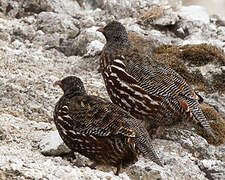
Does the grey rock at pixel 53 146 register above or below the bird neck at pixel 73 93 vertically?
below

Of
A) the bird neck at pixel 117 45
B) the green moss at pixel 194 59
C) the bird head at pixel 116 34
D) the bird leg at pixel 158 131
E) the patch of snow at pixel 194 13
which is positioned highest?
the bird head at pixel 116 34

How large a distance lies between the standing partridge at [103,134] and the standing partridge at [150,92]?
1461 mm

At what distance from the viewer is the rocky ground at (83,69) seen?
809cm

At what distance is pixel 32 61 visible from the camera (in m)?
12.2

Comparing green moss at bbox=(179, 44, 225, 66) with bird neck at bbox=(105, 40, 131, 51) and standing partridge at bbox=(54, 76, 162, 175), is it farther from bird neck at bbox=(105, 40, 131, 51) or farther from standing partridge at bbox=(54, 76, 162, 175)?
standing partridge at bbox=(54, 76, 162, 175)

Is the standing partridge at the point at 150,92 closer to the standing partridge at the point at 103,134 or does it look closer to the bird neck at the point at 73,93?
the bird neck at the point at 73,93

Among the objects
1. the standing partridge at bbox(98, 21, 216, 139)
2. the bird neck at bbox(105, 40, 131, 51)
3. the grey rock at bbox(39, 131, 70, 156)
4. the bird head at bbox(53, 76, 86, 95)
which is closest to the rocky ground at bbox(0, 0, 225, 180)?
the grey rock at bbox(39, 131, 70, 156)

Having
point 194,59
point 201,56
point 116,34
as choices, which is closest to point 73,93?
point 116,34

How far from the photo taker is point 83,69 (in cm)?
1262

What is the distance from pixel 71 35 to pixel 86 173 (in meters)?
7.37

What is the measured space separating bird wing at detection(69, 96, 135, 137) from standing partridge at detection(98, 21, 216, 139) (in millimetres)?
1429

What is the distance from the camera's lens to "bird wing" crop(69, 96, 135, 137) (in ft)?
25.0

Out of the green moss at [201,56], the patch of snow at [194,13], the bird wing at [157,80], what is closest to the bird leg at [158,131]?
the bird wing at [157,80]

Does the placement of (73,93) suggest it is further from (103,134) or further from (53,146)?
(103,134)
